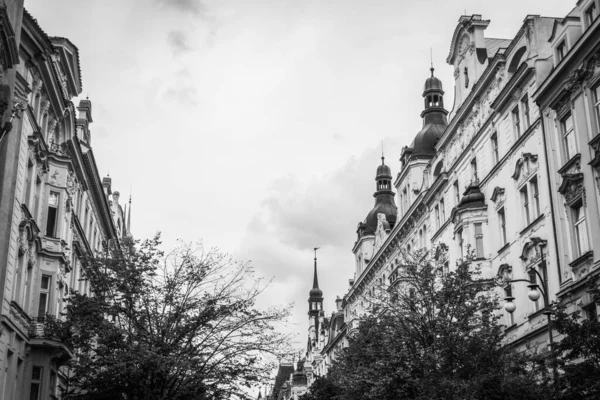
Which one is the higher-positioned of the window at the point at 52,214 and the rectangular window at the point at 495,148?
the rectangular window at the point at 495,148

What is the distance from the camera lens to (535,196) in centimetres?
3772

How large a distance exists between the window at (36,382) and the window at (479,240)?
22284 mm

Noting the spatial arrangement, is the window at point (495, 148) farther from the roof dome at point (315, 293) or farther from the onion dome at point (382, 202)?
the roof dome at point (315, 293)

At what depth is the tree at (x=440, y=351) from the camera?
97.5ft

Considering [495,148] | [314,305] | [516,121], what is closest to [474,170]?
[495,148]

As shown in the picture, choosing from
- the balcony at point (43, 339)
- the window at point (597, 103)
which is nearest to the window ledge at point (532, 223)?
the window at point (597, 103)

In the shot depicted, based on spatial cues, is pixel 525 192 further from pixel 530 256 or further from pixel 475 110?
pixel 475 110

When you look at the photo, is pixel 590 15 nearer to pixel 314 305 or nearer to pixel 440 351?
pixel 440 351

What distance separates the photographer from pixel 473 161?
4619 cm

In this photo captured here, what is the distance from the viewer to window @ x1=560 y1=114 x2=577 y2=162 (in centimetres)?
3375

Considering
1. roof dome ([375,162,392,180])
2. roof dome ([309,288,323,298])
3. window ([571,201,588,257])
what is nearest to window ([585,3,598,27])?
window ([571,201,588,257])

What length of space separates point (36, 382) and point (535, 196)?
2298cm

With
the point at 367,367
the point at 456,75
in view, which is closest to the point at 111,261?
the point at 367,367

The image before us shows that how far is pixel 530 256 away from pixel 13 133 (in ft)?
74.4
